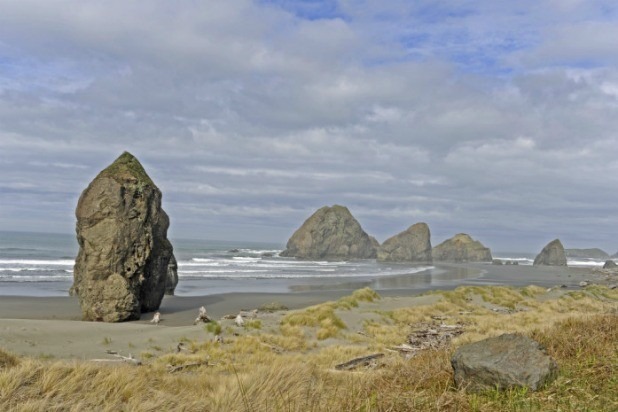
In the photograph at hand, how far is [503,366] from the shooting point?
20.4 ft

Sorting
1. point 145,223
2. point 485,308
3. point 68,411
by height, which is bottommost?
point 485,308

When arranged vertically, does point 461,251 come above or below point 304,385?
above

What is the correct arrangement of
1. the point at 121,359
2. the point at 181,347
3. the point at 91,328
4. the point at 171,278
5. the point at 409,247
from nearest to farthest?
the point at 121,359, the point at 181,347, the point at 91,328, the point at 171,278, the point at 409,247

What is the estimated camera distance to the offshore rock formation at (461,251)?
369 ft

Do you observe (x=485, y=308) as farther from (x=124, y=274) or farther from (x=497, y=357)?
(x=497, y=357)

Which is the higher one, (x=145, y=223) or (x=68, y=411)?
(x=145, y=223)

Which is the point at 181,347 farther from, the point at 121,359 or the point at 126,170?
the point at 126,170

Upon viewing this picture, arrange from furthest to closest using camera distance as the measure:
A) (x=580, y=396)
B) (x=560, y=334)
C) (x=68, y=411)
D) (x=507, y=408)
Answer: (x=560, y=334) → (x=580, y=396) → (x=507, y=408) → (x=68, y=411)

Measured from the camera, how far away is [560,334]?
8.12 metres

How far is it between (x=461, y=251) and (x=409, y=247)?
48.3 feet

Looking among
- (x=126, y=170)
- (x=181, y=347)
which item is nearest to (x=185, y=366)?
(x=181, y=347)

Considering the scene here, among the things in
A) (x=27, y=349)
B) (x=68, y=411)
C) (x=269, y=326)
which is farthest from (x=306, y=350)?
(x=68, y=411)

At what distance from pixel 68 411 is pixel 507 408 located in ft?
14.6

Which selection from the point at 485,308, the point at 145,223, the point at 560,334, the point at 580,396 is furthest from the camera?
the point at 485,308
